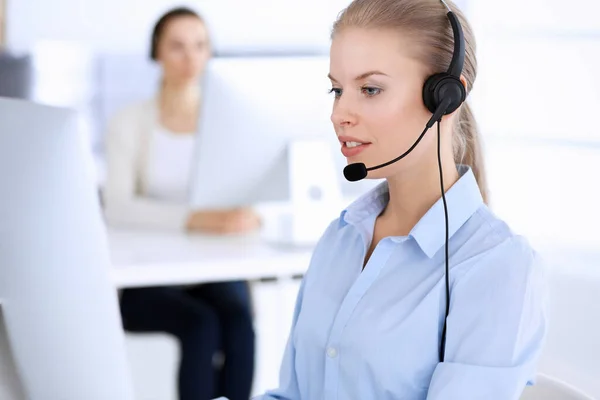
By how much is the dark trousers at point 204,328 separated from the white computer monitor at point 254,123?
317mm

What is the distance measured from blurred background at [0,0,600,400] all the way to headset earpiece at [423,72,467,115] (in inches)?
98.9

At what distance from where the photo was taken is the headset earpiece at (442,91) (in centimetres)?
109

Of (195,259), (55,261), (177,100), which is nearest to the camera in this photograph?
(55,261)

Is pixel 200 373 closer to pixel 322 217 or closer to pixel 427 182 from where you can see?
pixel 322 217

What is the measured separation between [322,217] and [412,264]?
43.8 inches

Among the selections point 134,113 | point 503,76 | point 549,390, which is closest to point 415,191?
point 549,390

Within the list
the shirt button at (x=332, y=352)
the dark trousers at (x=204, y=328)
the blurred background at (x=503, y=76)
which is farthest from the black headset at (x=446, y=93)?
the blurred background at (x=503, y=76)

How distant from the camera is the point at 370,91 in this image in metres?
1.13

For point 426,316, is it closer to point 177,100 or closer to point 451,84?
point 451,84

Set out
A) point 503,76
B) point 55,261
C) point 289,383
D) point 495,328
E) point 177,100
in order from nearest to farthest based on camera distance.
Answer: point 55,261 < point 495,328 < point 289,383 < point 177,100 < point 503,76

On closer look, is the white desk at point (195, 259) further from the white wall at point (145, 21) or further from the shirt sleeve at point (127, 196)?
the white wall at point (145, 21)

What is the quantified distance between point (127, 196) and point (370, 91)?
1.51 meters

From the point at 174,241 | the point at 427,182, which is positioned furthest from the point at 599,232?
the point at 427,182

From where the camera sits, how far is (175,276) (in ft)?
6.57
